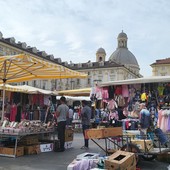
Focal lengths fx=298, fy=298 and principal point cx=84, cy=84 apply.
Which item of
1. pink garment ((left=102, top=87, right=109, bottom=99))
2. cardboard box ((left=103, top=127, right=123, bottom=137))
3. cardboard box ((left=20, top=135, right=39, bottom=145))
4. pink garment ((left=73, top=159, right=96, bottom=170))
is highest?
pink garment ((left=102, top=87, right=109, bottom=99))

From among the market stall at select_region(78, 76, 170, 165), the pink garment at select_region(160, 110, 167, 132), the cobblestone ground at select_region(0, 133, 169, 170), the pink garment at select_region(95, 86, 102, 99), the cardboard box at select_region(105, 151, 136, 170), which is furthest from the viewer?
the pink garment at select_region(95, 86, 102, 99)

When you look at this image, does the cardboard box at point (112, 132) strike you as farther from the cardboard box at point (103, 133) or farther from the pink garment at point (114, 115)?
the pink garment at point (114, 115)

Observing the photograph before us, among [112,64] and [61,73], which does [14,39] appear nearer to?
[112,64]

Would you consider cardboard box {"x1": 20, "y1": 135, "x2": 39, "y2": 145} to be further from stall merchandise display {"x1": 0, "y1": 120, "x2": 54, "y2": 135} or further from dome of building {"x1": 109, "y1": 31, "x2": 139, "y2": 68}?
dome of building {"x1": 109, "y1": 31, "x2": 139, "y2": 68}

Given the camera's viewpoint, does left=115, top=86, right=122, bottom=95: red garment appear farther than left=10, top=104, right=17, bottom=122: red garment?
No

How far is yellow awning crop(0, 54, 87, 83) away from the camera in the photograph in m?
8.79

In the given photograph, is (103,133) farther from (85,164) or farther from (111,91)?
(111,91)

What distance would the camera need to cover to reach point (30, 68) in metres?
10.3

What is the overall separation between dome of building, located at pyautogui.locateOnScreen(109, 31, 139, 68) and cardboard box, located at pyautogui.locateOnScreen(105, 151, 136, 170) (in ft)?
306

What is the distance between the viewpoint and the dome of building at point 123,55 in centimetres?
9975

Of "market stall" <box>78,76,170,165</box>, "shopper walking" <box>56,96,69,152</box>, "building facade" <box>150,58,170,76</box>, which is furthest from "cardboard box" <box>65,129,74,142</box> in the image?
"building facade" <box>150,58,170,76</box>

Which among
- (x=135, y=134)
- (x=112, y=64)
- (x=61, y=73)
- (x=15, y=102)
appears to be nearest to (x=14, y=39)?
(x=112, y=64)

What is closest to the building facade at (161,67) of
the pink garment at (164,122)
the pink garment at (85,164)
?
the pink garment at (164,122)

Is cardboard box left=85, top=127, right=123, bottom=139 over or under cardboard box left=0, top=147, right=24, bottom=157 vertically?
over
